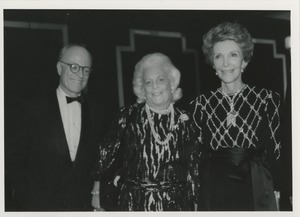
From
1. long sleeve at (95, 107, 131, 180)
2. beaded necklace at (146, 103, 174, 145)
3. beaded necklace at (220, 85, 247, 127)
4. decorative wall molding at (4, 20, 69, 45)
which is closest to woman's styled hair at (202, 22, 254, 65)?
beaded necklace at (220, 85, 247, 127)

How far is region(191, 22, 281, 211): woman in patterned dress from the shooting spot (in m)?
0.96

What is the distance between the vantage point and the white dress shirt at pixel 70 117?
3.25 feet

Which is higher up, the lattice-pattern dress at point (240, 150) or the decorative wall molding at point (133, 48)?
the decorative wall molding at point (133, 48)

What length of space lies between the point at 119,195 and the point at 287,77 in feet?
2.55

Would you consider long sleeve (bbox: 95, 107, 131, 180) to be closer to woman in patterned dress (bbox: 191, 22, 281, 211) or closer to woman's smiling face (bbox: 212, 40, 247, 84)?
woman in patterned dress (bbox: 191, 22, 281, 211)

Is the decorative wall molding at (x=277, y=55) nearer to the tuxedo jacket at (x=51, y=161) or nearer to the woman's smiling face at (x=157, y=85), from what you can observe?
the woman's smiling face at (x=157, y=85)

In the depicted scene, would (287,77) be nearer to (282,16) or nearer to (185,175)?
(282,16)

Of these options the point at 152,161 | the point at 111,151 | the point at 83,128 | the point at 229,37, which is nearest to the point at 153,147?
the point at 152,161

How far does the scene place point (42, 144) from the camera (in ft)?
3.27

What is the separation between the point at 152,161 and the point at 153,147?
50 millimetres

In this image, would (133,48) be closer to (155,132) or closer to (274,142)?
(155,132)

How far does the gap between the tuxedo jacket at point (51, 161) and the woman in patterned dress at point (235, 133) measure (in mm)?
414

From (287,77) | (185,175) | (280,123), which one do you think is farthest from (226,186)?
(287,77)

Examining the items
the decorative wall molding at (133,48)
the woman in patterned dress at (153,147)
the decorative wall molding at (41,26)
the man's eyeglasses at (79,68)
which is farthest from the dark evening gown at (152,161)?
the decorative wall molding at (41,26)
